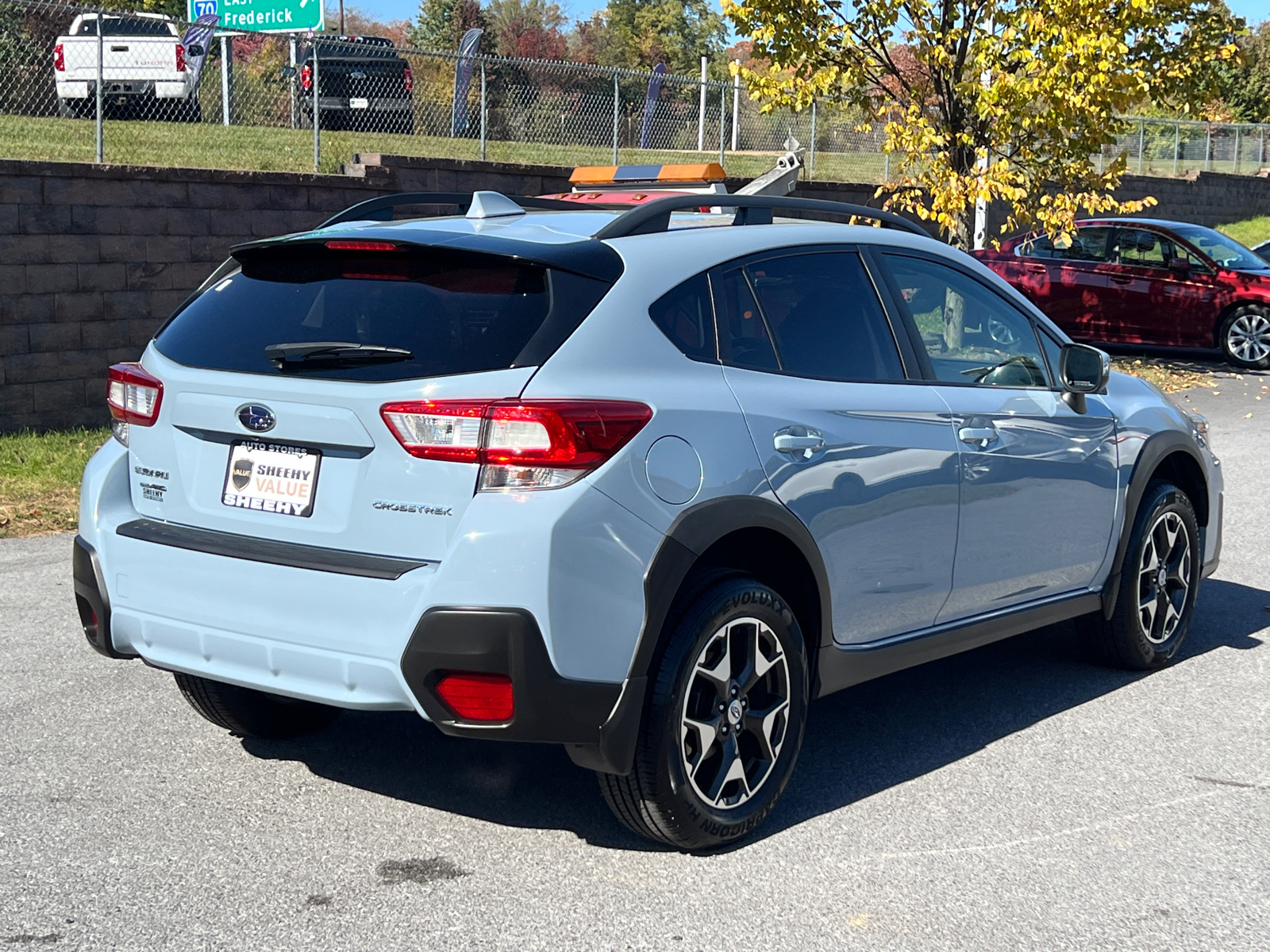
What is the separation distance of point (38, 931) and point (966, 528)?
2969 mm

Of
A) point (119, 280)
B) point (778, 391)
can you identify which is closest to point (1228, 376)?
point (119, 280)

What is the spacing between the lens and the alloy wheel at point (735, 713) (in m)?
4.07

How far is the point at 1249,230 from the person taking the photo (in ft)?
109

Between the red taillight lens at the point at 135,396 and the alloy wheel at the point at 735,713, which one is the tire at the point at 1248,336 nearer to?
the alloy wheel at the point at 735,713

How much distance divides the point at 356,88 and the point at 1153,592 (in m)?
11.1

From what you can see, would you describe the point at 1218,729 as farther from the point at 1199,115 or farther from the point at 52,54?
the point at 1199,115

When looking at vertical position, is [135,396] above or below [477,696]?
above

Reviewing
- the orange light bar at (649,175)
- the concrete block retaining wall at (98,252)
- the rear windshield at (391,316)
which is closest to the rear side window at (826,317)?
the rear windshield at (391,316)


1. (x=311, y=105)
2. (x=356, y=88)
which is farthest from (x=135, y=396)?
(x=356, y=88)

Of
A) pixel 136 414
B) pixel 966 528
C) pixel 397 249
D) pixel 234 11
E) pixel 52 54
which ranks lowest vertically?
pixel 966 528

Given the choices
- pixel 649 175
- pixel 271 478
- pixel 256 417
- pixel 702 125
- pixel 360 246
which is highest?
pixel 702 125

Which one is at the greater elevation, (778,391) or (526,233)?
(526,233)

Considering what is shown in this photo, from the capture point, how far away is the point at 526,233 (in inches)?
167

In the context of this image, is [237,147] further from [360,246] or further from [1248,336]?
[1248,336]
